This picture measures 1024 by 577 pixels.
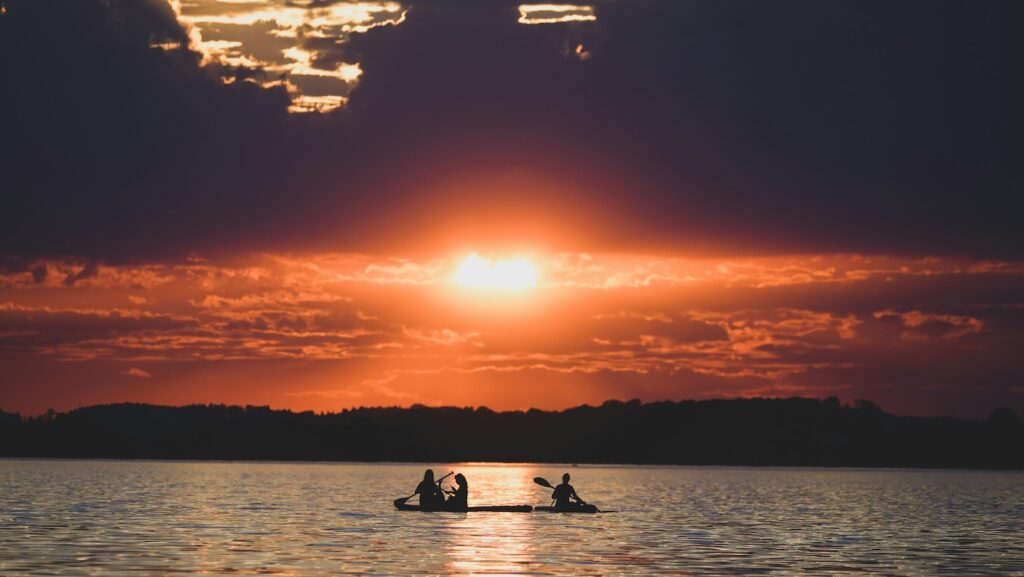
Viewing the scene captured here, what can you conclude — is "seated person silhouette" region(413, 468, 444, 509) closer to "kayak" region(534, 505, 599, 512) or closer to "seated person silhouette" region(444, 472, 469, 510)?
"seated person silhouette" region(444, 472, 469, 510)

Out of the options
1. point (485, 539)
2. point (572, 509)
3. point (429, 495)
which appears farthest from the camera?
point (572, 509)

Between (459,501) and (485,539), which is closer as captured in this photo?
(485,539)

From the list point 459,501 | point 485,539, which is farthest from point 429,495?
point 485,539

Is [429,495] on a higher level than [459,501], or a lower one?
higher

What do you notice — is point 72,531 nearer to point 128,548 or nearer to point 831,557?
point 128,548

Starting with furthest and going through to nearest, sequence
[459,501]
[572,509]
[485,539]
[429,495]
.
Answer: [572,509], [429,495], [459,501], [485,539]

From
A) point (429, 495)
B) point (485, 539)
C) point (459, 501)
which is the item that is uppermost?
point (429, 495)

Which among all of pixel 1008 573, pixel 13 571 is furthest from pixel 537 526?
pixel 13 571

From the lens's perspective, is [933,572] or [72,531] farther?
[72,531]

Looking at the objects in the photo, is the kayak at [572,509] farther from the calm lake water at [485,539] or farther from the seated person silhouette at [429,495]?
the seated person silhouette at [429,495]

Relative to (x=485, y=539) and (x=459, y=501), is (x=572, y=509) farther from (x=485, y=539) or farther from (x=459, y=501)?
(x=485, y=539)

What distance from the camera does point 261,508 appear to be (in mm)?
88875

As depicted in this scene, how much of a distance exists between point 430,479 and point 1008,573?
3531 cm

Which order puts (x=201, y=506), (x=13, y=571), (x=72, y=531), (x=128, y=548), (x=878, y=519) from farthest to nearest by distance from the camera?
(x=201, y=506) < (x=878, y=519) < (x=72, y=531) < (x=128, y=548) < (x=13, y=571)
